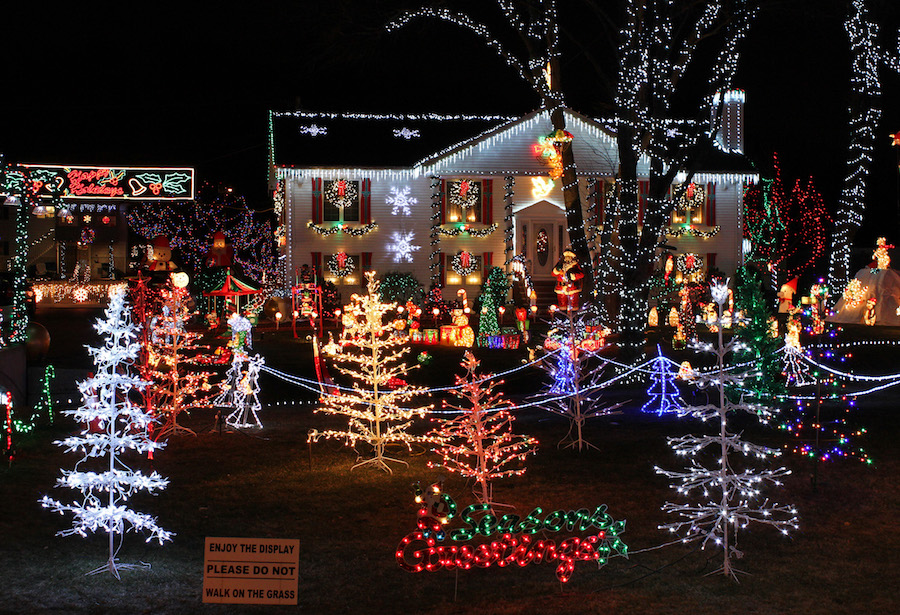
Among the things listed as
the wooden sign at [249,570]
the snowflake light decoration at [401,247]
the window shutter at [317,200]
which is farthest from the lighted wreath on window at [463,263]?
the wooden sign at [249,570]

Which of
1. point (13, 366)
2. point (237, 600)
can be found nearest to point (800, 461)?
point (237, 600)

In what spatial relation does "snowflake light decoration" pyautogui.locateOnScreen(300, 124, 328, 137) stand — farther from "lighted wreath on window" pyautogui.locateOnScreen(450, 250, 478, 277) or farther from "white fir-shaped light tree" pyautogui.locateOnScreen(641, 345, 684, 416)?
"white fir-shaped light tree" pyautogui.locateOnScreen(641, 345, 684, 416)

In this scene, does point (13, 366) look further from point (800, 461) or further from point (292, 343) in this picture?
point (800, 461)

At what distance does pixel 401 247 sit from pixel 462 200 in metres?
2.52

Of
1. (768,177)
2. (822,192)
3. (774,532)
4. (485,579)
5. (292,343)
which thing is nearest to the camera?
(485,579)

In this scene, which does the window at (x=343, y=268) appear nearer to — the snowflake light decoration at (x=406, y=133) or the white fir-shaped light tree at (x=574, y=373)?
the snowflake light decoration at (x=406, y=133)

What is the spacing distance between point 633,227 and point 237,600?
14116 mm

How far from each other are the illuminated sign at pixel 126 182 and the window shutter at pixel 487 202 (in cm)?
960

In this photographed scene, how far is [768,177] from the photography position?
39750 millimetres

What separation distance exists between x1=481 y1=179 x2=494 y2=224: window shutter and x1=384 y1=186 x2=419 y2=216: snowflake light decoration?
85.1 inches

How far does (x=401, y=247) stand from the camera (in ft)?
95.9

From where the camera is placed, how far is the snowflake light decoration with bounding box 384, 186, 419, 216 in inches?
1148

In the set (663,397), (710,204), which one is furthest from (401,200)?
(663,397)

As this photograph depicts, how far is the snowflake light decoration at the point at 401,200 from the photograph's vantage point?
29.2m
